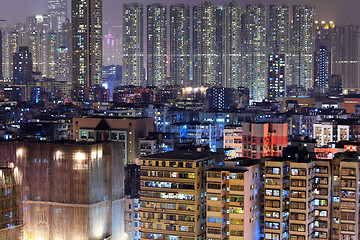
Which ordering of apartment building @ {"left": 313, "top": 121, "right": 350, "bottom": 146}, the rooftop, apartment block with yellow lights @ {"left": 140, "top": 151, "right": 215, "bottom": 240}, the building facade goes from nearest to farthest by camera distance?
apartment block with yellow lights @ {"left": 140, "top": 151, "right": 215, "bottom": 240}
the building facade
the rooftop
apartment building @ {"left": 313, "top": 121, "right": 350, "bottom": 146}

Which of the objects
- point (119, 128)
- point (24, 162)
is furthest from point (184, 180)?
point (119, 128)

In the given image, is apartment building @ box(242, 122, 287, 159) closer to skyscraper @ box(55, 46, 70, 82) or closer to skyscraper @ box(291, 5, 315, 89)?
skyscraper @ box(291, 5, 315, 89)

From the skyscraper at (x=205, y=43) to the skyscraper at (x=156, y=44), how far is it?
9.55 feet

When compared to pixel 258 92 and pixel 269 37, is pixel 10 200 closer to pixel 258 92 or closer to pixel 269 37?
pixel 258 92

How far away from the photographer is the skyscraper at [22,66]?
7094 cm

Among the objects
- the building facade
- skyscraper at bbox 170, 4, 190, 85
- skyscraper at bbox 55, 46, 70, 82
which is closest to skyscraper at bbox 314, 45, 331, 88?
skyscraper at bbox 170, 4, 190, 85

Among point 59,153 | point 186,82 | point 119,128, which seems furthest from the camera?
point 186,82

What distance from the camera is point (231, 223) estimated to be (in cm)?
1964

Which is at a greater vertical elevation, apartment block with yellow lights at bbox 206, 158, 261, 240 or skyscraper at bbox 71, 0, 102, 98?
skyscraper at bbox 71, 0, 102, 98

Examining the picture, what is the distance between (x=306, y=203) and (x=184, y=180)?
3.20 m

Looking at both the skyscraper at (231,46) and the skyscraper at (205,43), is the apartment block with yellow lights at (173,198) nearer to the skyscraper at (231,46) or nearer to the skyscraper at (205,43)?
the skyscraper at (205,43)

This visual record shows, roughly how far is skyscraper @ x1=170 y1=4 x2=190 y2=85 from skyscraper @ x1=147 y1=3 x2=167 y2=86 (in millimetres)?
795

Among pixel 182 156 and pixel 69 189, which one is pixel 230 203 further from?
pixel 69 189

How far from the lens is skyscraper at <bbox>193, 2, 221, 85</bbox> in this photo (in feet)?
232
